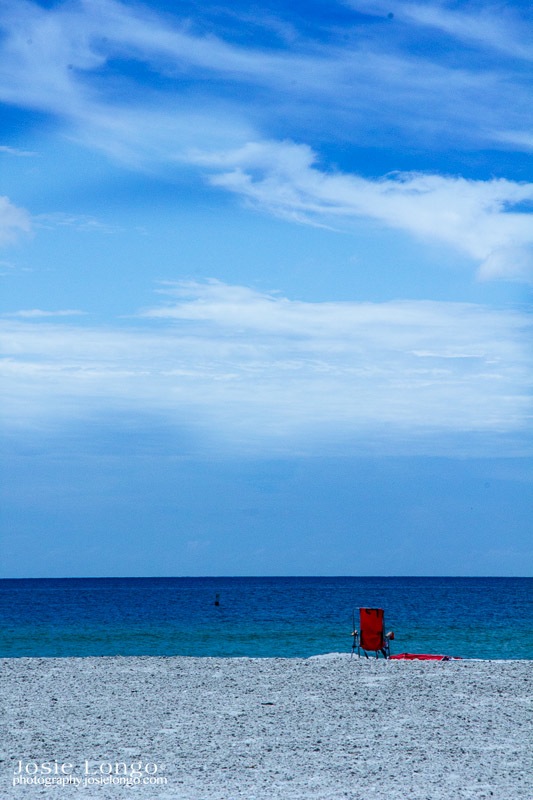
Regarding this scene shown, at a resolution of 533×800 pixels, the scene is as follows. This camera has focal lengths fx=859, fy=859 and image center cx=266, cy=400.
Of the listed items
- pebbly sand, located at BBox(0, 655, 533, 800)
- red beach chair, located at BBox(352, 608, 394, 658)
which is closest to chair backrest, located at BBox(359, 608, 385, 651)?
red beach chair, located at BBox(352, 608, 394, 658)

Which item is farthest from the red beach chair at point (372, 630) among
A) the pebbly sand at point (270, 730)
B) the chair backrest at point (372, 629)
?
the pebbly sand at point (270, 730)

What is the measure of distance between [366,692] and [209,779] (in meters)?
6.00

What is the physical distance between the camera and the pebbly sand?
974 cm

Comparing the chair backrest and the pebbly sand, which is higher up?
the chair backrest

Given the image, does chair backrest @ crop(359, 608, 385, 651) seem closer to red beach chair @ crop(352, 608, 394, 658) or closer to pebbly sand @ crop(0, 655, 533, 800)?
red beach chair @ crop(352, 608, 394, 658)

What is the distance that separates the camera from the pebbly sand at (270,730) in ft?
32.0

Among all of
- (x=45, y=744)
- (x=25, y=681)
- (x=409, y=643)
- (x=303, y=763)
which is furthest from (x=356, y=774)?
(x=409, y=643)

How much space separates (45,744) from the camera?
11.6m

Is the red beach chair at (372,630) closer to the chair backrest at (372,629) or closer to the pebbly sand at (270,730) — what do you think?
the chair backrest at (372,629)

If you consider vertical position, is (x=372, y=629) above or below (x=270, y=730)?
above

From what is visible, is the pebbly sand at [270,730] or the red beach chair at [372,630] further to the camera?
the red beach chair at [372,630]

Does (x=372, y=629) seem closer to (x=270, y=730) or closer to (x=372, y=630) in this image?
(x=372, y=630)

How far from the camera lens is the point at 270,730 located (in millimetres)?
12500

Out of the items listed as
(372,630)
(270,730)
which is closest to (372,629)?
(372,630)
